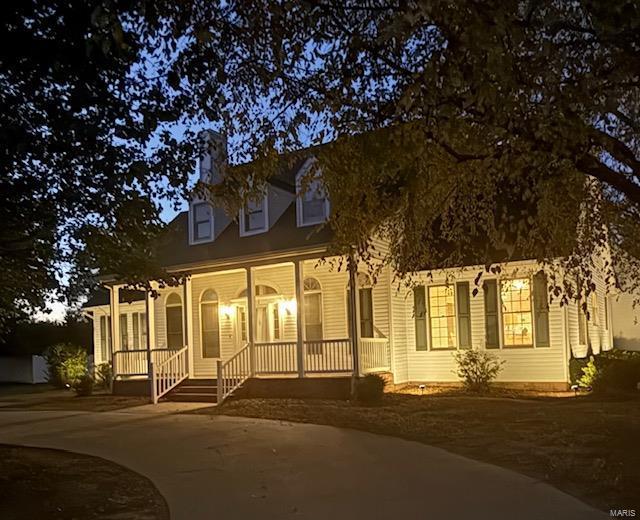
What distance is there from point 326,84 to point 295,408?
920 centimetres

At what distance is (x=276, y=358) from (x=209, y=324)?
13.1 feet

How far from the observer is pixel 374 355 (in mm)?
18422

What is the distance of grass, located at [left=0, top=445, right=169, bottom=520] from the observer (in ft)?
25.1

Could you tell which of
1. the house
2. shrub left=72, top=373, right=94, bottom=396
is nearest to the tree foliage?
the house

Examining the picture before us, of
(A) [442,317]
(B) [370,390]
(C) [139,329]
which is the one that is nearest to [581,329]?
(A) [442,317]

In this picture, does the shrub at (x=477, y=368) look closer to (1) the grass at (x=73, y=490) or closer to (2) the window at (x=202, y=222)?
(2) the window at (x=202, y=222)

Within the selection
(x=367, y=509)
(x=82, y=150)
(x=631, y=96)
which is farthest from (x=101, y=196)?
→ (x=631, y=96)

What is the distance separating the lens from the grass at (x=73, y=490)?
7.64 m

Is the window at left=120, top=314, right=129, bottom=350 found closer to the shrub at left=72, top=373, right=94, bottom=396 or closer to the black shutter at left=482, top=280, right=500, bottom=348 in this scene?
the shrub at left=72, top=373, right=94, bottom=396

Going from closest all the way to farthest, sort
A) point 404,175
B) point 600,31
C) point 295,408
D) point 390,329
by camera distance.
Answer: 1. point 600,31
2. point 404,175
3. point 295,408
4. point 390,329

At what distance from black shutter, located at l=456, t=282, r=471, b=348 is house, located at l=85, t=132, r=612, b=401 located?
0.03m

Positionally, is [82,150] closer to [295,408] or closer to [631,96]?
[631,96]

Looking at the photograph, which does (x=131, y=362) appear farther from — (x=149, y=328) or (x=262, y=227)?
(x=262, y=227)

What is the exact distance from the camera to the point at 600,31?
5820mm
